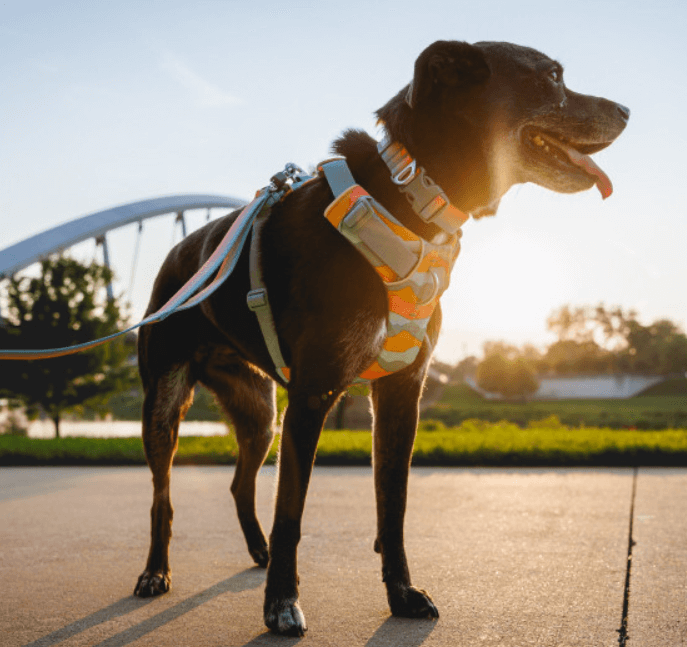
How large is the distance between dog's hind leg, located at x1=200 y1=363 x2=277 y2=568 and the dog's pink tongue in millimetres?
1659

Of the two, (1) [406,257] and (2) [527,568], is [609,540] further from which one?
(1) [406,257]

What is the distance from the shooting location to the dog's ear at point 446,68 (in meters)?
2.40

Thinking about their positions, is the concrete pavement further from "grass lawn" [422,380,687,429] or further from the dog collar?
"grass lawn" [422,380,687,429]

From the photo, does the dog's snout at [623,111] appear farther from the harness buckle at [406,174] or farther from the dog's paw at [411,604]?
the dog's paw at [411,604]

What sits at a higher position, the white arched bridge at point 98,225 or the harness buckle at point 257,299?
the white arched bridge at point 98,225

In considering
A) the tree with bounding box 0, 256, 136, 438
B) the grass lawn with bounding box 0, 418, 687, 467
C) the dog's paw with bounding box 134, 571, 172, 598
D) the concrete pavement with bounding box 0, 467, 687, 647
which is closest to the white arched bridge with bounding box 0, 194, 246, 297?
the tree with bounding box 0, 256, 136, 438

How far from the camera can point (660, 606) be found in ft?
8.54

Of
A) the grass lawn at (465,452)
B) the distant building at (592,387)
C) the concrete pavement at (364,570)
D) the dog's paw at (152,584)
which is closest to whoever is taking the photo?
the concrete pavement at (364,570)

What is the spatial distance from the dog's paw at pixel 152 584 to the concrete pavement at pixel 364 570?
5 cm

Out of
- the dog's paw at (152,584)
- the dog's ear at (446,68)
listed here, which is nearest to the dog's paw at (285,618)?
the dog's paw at (152,584)

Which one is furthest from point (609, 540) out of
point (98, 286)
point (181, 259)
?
point (98, 286)

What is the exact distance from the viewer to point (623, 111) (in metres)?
2.62

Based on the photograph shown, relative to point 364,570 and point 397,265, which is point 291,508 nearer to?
point 397,265

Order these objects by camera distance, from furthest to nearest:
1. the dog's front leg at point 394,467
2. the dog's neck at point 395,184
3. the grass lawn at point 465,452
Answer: the grass lawn at point 465,452 < the dog's front leg at point 394,467 < the dog's neck at point 395,184
